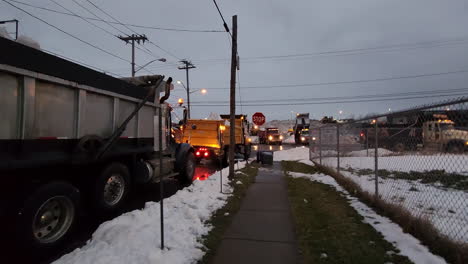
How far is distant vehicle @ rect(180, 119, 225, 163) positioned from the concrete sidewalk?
6791mm

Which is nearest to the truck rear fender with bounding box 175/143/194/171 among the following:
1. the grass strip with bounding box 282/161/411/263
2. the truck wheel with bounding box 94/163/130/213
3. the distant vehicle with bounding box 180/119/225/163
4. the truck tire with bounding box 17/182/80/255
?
the truck wheel with bounding box 94/163/130/213

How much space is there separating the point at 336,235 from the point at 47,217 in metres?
4.31

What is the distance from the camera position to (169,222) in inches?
178

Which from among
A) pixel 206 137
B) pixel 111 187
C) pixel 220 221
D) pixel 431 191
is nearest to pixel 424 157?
pixel 431 191

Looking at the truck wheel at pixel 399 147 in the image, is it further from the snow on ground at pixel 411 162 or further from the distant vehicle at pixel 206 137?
the distant vehicle at pixel 206 137

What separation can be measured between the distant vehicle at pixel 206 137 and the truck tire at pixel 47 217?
9163 millimetres

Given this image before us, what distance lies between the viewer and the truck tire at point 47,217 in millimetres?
3424

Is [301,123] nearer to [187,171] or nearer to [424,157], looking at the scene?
[187,171]

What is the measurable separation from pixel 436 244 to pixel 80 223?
5811mm

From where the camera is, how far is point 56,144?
4051 mm

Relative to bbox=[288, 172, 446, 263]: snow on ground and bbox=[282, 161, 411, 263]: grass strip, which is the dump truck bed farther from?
bbox=[288, 172, 446, 263]: snow on ground

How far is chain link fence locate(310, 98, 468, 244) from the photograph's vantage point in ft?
12.2

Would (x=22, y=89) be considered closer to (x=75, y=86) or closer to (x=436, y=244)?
(x=75, y=86)

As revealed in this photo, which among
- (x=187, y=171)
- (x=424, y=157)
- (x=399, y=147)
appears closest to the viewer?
(x=424, y=157)
